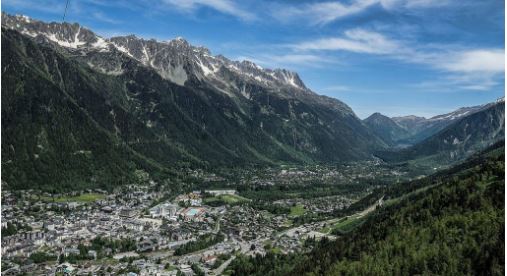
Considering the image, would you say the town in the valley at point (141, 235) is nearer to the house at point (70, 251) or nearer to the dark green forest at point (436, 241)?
the house at point (70, 251)

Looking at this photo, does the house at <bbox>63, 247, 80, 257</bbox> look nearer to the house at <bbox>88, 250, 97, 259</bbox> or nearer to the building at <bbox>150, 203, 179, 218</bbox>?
the house at <bbox>88, 250, 97, 259</bbox>

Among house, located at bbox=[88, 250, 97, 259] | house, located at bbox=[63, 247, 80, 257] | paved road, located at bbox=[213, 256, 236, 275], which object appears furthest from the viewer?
house, located at bbox=[63, 247, 80, 257]

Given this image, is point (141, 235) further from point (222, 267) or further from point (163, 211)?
point (222, 267)

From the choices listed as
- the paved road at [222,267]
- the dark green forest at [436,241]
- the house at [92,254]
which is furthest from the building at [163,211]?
the dark green forest at [436,241]

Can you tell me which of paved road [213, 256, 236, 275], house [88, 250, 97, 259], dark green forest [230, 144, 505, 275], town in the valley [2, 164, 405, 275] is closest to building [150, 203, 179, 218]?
town in the valley [2, 164, 405, 275]

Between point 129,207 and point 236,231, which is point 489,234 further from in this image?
point 129,207

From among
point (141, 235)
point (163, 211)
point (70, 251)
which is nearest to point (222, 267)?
point (70, 251)

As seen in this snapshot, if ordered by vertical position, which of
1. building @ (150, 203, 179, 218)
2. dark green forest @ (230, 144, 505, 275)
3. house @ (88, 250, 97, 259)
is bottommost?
house @ (88, 250, 97, 259)

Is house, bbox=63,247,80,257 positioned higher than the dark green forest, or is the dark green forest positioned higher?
the dark green forest

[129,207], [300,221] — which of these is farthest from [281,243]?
[129,207]

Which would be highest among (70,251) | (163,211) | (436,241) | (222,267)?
(436,241)

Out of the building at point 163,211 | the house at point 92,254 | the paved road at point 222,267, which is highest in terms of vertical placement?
the building at point 163,211
